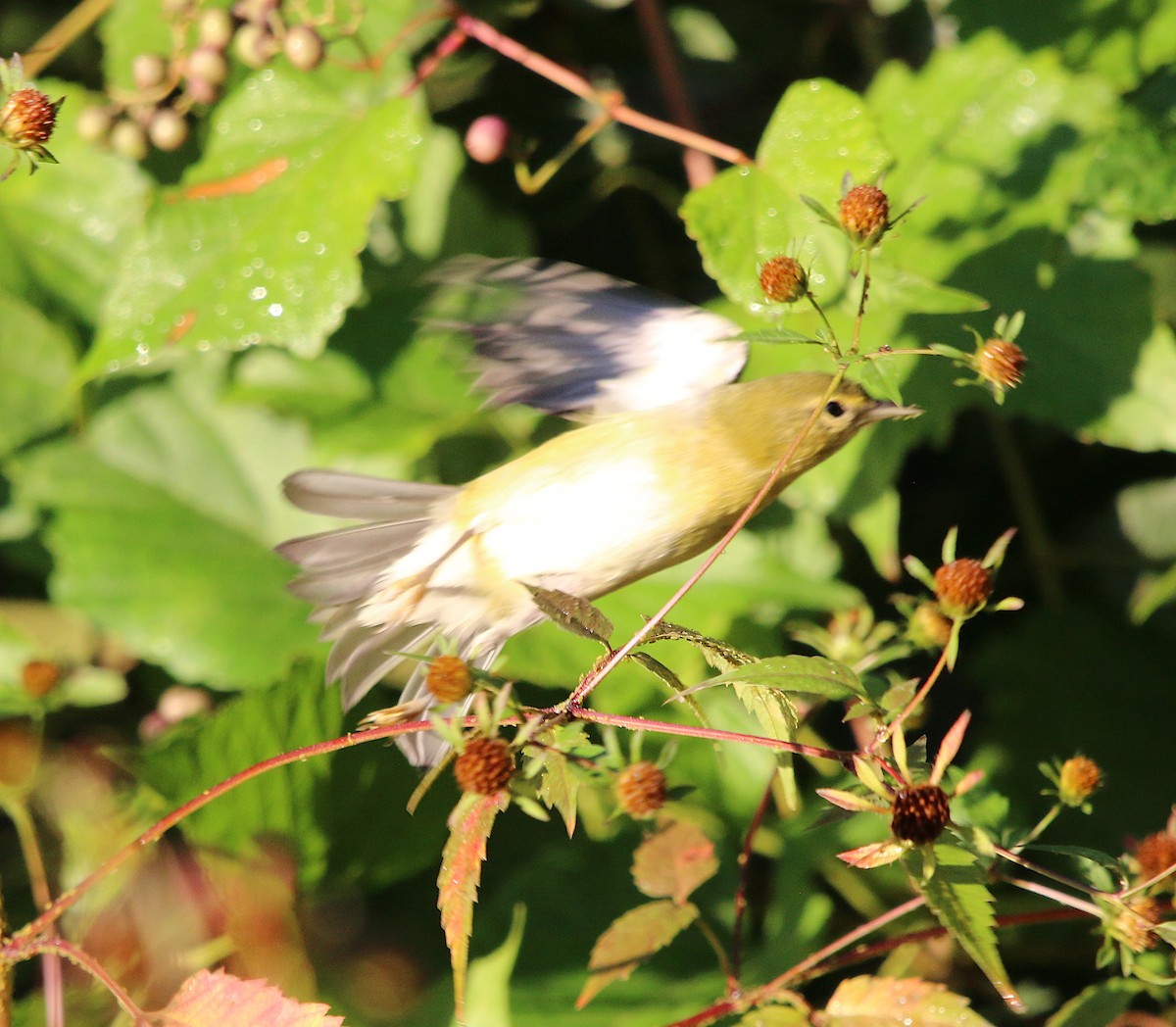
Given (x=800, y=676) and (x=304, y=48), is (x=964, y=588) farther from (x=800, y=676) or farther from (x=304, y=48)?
(x=304, y=48)

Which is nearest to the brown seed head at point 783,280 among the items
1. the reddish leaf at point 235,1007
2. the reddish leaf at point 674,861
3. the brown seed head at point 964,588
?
the brown seed head at point 964,588

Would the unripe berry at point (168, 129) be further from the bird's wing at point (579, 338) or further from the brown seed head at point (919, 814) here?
the brown seed head at point (919, 814)

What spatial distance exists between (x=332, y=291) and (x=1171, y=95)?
143 cm

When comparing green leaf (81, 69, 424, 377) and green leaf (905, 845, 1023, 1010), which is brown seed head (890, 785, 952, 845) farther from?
green leaf (81, 69, 424, 377)

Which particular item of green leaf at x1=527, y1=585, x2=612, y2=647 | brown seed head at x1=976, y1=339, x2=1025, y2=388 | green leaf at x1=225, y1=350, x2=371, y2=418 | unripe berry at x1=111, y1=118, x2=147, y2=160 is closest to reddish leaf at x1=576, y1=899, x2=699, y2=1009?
green leaf at x1=527, y1=585, x2=612, y2=647

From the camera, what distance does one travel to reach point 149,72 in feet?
7.07

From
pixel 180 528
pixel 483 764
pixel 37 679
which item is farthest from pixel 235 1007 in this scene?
pixel 180 528

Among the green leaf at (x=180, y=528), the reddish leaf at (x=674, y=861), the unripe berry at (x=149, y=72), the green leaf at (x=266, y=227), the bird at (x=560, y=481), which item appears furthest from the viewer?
the green leaf at (x=180, y=528)

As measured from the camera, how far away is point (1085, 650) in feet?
8.63

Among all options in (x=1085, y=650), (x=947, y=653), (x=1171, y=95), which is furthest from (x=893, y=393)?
(x=1085, y=650)

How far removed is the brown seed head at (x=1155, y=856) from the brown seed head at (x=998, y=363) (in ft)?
1.69

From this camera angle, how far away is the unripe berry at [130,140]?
2.20 m

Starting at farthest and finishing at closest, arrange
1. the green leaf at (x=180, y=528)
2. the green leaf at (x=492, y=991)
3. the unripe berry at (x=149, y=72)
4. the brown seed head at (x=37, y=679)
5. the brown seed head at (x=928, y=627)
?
1. the green leaf at (x=180, y=528)
2. the unripe berry at (x=149, y=72)
3. the brown seed head at (x=37, y=679)
4. the green leaf at (x=492, y=991)
5. the brown seed head at (x=928, y=627)

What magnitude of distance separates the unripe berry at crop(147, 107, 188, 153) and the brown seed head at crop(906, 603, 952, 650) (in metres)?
1.48
